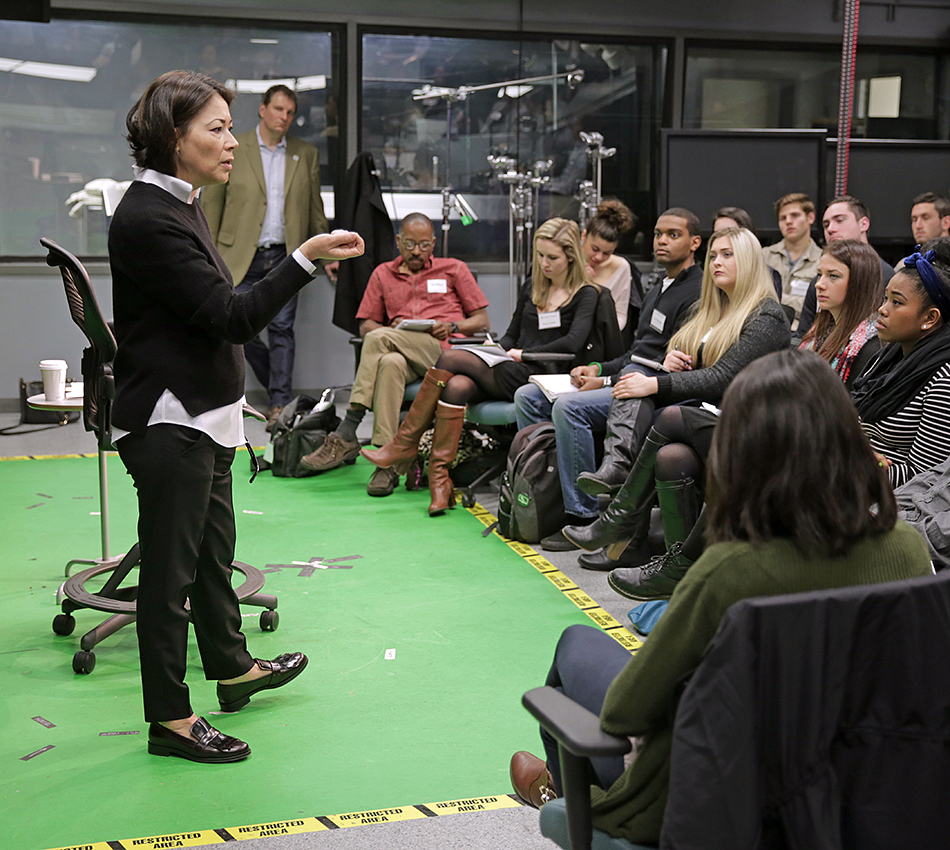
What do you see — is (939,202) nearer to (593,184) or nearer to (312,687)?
(593,184)

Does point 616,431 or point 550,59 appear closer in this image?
point 616,431

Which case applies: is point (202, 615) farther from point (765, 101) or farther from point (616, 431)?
point (765, 101)

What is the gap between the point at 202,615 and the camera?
2408 mm

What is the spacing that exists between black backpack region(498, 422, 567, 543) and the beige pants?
1057mm

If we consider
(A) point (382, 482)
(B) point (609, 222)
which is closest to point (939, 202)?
(B) point (609, 222)

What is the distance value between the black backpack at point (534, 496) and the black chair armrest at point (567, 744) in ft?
8.67

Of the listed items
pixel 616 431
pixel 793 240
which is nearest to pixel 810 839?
pixel 616 431

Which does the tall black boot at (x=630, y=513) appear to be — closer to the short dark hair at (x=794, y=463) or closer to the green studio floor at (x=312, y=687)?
the green studio floor at (x=312, y=687)

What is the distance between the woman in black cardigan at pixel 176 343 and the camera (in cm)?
206

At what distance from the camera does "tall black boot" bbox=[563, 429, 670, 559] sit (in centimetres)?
334

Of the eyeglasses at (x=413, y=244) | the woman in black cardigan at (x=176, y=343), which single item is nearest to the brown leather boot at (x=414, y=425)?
the eyeglasses at (x=413, y=244)

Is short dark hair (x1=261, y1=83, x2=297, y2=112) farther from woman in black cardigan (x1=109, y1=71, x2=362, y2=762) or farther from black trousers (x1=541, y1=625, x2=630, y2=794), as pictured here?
black trousers (x1=541, y1=625, x2=630, y2=794)

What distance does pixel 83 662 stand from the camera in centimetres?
274

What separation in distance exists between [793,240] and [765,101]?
6.98 feet
